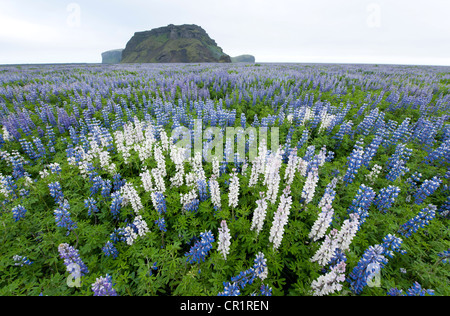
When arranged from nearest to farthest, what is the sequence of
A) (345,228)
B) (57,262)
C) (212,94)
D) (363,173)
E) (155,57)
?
1. (345,228)
2. (57,262)
3. (363,173)
4. (212,94)
5. (155,57)

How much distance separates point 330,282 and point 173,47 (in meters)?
121

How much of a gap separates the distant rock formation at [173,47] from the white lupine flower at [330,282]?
307ft

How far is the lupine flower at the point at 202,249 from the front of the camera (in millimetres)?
3395

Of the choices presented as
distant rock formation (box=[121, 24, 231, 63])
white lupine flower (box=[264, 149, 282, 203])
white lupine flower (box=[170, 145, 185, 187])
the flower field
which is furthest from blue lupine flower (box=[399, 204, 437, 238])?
distant rock formation (box=[121, 24, 231, 63])

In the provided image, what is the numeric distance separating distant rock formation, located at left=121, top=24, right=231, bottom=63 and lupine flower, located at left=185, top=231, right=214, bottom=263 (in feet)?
305

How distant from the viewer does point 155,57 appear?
100625 mm

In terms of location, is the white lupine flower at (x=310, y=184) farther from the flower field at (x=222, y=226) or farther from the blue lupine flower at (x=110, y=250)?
the blue lupine flower at (x=110, y=250)

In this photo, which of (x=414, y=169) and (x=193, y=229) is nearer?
(x=193, y=229)

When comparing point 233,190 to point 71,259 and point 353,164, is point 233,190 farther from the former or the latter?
point 353,164

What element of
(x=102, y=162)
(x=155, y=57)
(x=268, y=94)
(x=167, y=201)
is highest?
(x=155, y=57)
